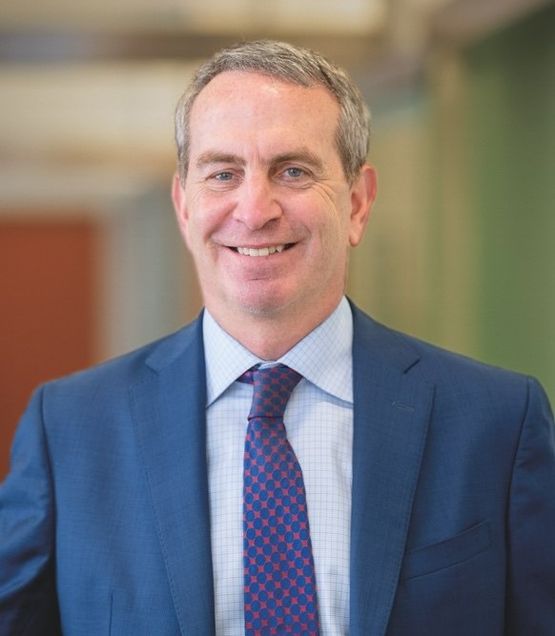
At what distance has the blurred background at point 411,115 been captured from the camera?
4.20 m

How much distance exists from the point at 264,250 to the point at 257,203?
82 millimetres

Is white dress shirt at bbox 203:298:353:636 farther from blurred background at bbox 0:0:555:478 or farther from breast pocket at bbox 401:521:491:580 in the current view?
blurred background at bbox 0:0:555:478

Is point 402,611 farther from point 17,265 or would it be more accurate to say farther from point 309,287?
point 17,265

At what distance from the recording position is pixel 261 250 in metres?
1.81

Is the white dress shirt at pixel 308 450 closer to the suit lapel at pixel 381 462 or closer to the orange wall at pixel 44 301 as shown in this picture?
the suit lapel at pixel 381 462

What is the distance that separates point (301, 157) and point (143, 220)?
774 cm

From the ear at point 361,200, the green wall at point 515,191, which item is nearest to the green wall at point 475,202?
the green wall at point 515,191

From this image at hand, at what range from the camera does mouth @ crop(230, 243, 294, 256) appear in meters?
1.81

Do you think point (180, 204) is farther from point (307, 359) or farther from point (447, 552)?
point (447, 552)

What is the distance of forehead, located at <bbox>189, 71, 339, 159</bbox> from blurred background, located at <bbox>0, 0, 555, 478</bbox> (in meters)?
2.35

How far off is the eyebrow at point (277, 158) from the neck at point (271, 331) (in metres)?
0.23

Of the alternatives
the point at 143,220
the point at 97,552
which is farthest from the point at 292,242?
the point at 143,220

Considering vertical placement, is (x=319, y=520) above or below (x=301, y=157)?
below

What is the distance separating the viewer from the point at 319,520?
69.6 inches
